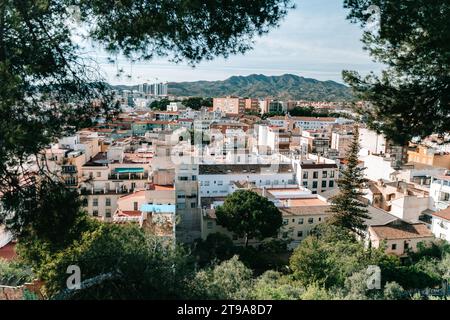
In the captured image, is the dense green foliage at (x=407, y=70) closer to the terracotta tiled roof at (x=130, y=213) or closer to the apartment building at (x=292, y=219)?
the terracotta tiled roof at (x=130, y=213)

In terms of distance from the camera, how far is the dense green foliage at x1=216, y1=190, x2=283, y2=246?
16.0 m

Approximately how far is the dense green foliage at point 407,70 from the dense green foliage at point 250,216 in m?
11.5

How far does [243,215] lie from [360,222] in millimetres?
5021

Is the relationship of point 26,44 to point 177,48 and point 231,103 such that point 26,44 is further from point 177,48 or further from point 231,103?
point 231,103

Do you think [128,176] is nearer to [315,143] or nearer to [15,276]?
[15,276]

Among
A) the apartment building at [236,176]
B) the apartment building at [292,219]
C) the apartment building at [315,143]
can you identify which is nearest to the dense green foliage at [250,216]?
the apartment building at [292,219]

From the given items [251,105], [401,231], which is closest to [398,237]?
[401,231]

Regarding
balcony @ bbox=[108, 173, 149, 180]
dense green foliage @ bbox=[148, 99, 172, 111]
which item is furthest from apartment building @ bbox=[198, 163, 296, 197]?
dense green foliage @ bbox=[148, 99, 172, 111]

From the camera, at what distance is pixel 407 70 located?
14.6 feet

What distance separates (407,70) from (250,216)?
12.2 metres

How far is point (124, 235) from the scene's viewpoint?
20.1 ft

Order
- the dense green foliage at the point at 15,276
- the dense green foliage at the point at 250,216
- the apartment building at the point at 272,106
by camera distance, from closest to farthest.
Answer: the dense green foliage at the point at 15,276 < the dense green foliage at the point at 250,216 < the apartment building at the point at 272,106

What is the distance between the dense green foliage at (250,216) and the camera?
16047 millimetres
